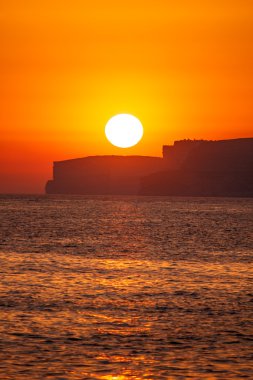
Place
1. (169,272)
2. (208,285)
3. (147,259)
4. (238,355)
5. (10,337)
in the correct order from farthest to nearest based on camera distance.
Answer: (147,259), (169,272), (208,285), (10,337), (238,355)

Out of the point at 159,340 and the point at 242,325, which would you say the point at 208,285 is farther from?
the point at 159,340

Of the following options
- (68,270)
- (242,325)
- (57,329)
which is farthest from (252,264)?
(57,329)

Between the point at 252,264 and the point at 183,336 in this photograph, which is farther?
the point at 252,264

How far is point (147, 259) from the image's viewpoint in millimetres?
52969

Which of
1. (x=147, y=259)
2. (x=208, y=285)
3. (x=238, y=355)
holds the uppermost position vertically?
(x=147, y=259)

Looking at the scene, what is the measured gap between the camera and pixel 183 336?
23938 mm

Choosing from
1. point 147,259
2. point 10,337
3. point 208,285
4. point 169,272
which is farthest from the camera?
point 147,259

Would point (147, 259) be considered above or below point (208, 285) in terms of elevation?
above

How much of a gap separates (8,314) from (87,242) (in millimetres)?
45991

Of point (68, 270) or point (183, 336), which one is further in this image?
point (68, 270)

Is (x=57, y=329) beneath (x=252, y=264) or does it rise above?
beneath

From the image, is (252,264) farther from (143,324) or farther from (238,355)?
(238,355)

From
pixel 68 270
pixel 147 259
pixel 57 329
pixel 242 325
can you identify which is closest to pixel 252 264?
pixel 147 259

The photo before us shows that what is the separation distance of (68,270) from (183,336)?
66.9 feet
